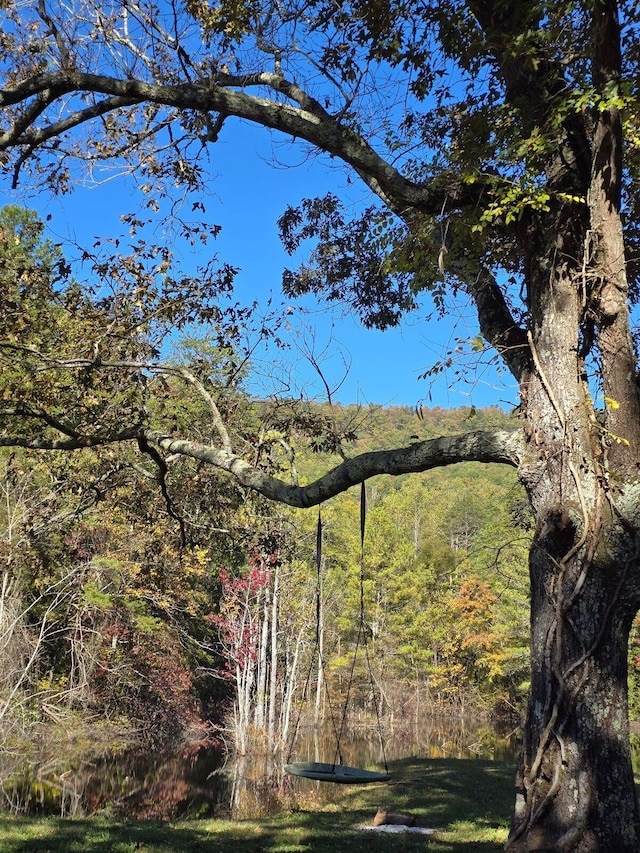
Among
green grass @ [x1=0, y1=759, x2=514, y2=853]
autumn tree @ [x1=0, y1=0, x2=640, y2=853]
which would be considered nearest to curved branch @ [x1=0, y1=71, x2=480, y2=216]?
autumn tree @ [x1=0, y1=0, x2=640, y2=853]

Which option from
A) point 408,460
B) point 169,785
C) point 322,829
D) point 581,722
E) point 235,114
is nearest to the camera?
point 581,722

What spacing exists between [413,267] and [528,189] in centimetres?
140

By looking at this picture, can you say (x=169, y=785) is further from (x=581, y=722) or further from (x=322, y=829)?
(x=581, y=722)

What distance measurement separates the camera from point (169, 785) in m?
14.8

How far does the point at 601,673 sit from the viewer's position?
3350 millimetres

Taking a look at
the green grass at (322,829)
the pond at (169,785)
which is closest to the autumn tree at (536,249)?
the green grass at (322,829)

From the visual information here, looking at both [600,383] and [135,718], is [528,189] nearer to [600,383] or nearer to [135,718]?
[600,383]

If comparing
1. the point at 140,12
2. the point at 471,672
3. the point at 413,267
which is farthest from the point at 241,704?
the point at 471,672

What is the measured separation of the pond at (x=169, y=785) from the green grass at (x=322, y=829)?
0.87 metres

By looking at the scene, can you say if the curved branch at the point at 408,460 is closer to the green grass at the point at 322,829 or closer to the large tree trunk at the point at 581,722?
the large tree trunk at the point at 581,722

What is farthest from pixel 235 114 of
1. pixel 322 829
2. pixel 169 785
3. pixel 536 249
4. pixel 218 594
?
pixel 218 594

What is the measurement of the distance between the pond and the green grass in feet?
2.84

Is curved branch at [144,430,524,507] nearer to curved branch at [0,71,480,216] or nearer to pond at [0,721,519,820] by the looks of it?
curved branch at [0,71,480,216]

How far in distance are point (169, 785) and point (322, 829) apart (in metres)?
8.34
